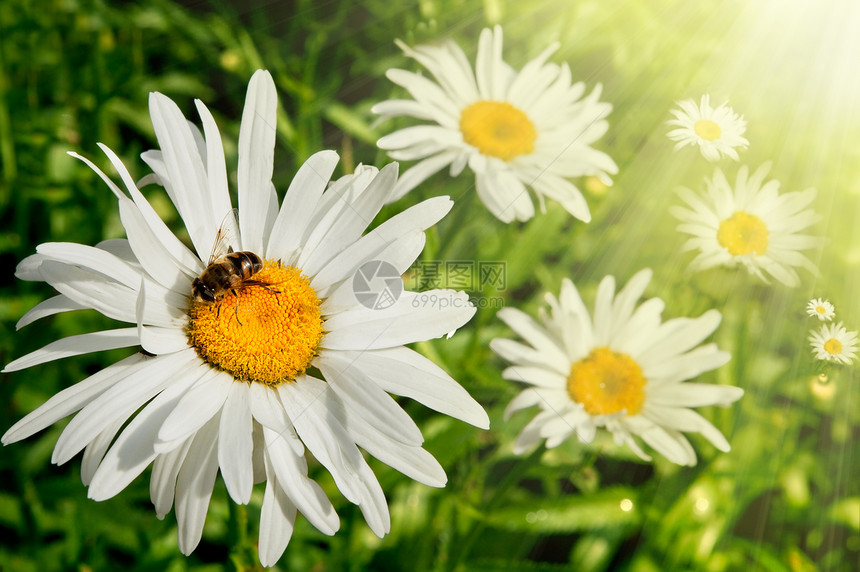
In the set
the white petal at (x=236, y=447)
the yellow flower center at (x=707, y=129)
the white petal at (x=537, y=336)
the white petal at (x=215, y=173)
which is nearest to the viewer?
the white petal at (x=236, y=447)

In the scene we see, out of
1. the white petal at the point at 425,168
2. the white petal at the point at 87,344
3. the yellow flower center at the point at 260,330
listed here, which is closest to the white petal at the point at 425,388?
the yellow flower center at the point at 260,330

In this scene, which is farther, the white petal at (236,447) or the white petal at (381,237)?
the white petal at (381,237)

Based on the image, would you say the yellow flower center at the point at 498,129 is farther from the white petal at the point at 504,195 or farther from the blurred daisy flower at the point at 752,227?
the blurred daisy flower at the point at 752,227

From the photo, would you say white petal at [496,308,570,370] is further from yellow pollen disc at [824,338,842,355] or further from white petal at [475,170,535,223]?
yellow pollen disc at [824,338,842,355]

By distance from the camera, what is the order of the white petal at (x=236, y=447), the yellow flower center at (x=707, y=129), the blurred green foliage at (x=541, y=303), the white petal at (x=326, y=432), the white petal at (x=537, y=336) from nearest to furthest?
the white petal at (x=236, y=447) < the white petal at (x=326, y=432) < the yellow flower center at (x=707, y=129) < the white petal at (x=537, y=336) < the blurred green foliage at (x=541, y=303)

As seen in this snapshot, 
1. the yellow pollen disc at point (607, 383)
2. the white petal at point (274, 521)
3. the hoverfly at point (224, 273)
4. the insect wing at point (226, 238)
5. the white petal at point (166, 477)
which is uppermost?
the insect wing at point (226, 238)

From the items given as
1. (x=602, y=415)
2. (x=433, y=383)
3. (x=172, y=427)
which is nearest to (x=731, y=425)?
(x=602, y=415)
